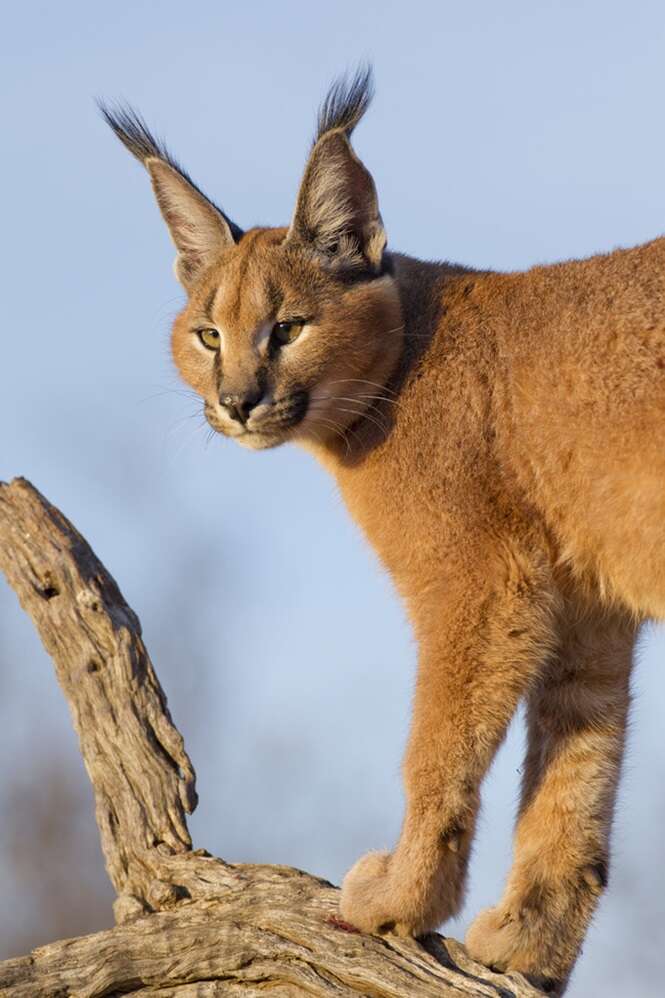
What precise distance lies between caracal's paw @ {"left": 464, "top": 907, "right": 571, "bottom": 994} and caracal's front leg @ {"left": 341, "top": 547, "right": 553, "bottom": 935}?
407mm

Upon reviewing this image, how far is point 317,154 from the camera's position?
279 inches

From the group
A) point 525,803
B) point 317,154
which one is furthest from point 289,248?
point 525,803

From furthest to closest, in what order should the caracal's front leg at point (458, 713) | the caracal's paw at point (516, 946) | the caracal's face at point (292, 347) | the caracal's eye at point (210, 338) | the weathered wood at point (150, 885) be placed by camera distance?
the caracal's eye at point (210, 338) → the caracal's face at point (292, 347) → the caracal's paw at point (516, 946) → the caracal's front leg at point (458, 713) → the weathered wood at point (150, 885)

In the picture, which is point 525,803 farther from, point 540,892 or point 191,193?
point 191,193

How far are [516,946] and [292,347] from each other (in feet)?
9.73

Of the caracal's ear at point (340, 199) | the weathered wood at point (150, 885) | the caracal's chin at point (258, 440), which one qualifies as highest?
the caracal's ear at point (340, 199)

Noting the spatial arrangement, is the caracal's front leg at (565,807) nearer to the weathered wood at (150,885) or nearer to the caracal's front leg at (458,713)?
the weathered wood at (150,885)

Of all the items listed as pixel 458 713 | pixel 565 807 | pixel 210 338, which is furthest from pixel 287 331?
pixel 565 807

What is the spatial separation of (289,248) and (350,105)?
2.47ft

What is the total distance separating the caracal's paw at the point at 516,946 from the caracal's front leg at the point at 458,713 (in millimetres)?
407

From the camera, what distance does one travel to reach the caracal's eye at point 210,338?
24.2ft

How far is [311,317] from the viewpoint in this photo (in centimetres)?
717

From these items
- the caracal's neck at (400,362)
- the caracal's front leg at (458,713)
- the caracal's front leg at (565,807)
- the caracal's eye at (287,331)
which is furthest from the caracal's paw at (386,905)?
the caracal's eye at (287,331)

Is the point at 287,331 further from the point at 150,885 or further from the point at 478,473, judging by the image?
the point at 150,885
